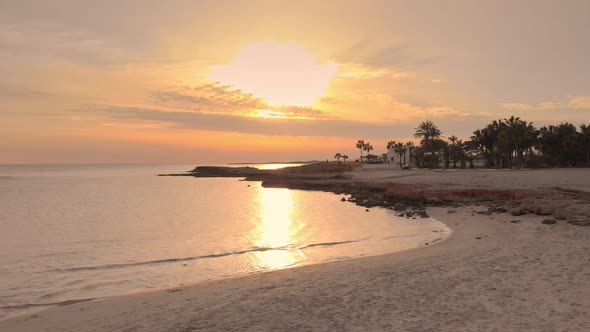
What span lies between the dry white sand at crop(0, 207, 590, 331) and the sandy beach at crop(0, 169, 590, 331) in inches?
0.8

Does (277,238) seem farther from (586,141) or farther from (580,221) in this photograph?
(586,141)

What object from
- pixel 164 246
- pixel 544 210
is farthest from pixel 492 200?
pixel 164 246

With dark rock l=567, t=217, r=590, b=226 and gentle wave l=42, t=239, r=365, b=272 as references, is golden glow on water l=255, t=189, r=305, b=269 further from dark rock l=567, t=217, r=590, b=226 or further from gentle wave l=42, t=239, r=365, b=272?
dark rock l=567, t=217, r=590, b=226

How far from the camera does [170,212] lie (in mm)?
35781

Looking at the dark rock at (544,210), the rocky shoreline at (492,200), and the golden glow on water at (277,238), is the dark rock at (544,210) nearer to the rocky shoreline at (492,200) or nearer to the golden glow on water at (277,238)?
the rocky shoreline at (492,200)

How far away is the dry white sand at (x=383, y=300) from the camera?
732 centimetres

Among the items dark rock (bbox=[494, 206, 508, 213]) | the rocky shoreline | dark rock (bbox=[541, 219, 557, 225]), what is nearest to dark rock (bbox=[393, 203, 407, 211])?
the rocky shoreline

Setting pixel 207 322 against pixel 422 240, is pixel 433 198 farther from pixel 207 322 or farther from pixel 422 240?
pixel 207 322

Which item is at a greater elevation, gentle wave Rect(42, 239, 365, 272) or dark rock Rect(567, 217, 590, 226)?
dark rock Rect(567, 217, 590, 226)

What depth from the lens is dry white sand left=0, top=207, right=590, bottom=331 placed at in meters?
7.32

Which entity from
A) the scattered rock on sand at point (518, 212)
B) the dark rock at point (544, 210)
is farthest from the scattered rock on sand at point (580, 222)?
the scattered rock on sand at point (518, 212)

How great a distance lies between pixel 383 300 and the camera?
861 cm

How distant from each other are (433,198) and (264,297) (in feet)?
89.3

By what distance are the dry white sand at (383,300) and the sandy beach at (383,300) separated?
2 cm
